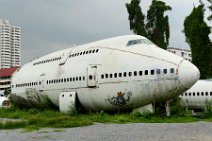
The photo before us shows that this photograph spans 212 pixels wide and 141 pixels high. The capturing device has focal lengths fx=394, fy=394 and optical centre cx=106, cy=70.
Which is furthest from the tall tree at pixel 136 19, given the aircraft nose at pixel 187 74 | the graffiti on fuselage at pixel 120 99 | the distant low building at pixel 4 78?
the distant low building at pixel 4 78

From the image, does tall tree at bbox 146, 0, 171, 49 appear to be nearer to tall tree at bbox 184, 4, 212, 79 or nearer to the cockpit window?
tall tree at bbox 184, 4, 212, 79

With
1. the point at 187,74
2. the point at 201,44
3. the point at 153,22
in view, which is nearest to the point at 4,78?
the point at 153,22

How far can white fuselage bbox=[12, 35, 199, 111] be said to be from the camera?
25781 mm

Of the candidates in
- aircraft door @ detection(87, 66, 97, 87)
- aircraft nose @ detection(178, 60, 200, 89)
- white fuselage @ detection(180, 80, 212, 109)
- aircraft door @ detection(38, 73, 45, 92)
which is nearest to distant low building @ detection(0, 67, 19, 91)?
white fuselage @ detection(180, 80, 212, 109)

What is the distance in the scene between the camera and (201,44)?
181 feet

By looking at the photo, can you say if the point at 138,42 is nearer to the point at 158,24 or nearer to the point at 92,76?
the point at 92,76

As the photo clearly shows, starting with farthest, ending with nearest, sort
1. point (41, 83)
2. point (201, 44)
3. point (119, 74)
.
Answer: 1. point (201, 44)
2. point (41, 83)
3. point (119, 74)

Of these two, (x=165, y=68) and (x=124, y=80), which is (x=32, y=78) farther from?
(x=165, y=68)

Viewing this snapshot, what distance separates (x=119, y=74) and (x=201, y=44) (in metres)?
30.2

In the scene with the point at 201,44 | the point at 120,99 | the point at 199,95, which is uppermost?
the point at 201,44

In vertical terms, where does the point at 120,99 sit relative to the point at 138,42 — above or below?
below

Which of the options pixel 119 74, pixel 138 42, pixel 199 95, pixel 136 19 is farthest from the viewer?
pixel 136 19

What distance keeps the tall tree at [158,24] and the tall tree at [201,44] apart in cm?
436

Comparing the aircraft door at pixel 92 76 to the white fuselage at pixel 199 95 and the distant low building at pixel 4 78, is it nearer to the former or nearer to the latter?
the white fuselage at pixel 199 95
